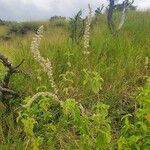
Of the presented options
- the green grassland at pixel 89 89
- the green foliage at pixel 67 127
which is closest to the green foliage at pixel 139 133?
the green grassland at pixel 89 89

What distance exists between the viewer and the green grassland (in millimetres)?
3672

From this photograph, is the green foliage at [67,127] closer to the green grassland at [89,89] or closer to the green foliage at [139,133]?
the green grassland at [89,89]

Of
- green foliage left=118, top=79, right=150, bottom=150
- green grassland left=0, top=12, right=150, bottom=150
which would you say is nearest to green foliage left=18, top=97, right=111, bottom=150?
green grassland left=0, top=12, right=150, bottom=150

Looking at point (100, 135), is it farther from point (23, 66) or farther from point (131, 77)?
point (23, 66)

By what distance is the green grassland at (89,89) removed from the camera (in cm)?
367

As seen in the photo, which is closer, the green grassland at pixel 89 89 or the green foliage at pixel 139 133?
the green foliage at pixel 139 133

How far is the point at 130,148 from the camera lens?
3518 millimetres

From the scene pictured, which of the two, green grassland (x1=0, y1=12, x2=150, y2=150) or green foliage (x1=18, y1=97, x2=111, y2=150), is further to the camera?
green grassland (x1=0, y1=12, x2=150, y2=150)

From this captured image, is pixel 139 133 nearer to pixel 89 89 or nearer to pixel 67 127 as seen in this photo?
pixel 67 127

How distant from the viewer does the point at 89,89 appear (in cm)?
561

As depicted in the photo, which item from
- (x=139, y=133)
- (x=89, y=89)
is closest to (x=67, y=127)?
(x=89, y=89)

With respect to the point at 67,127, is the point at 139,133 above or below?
above

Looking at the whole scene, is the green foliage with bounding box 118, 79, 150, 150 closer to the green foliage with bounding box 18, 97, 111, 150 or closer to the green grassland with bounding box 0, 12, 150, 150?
the green grassland with bounding box 0, 12, 150, 150

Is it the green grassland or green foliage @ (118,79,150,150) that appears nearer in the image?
green foliage @ (118,79,150,150)
